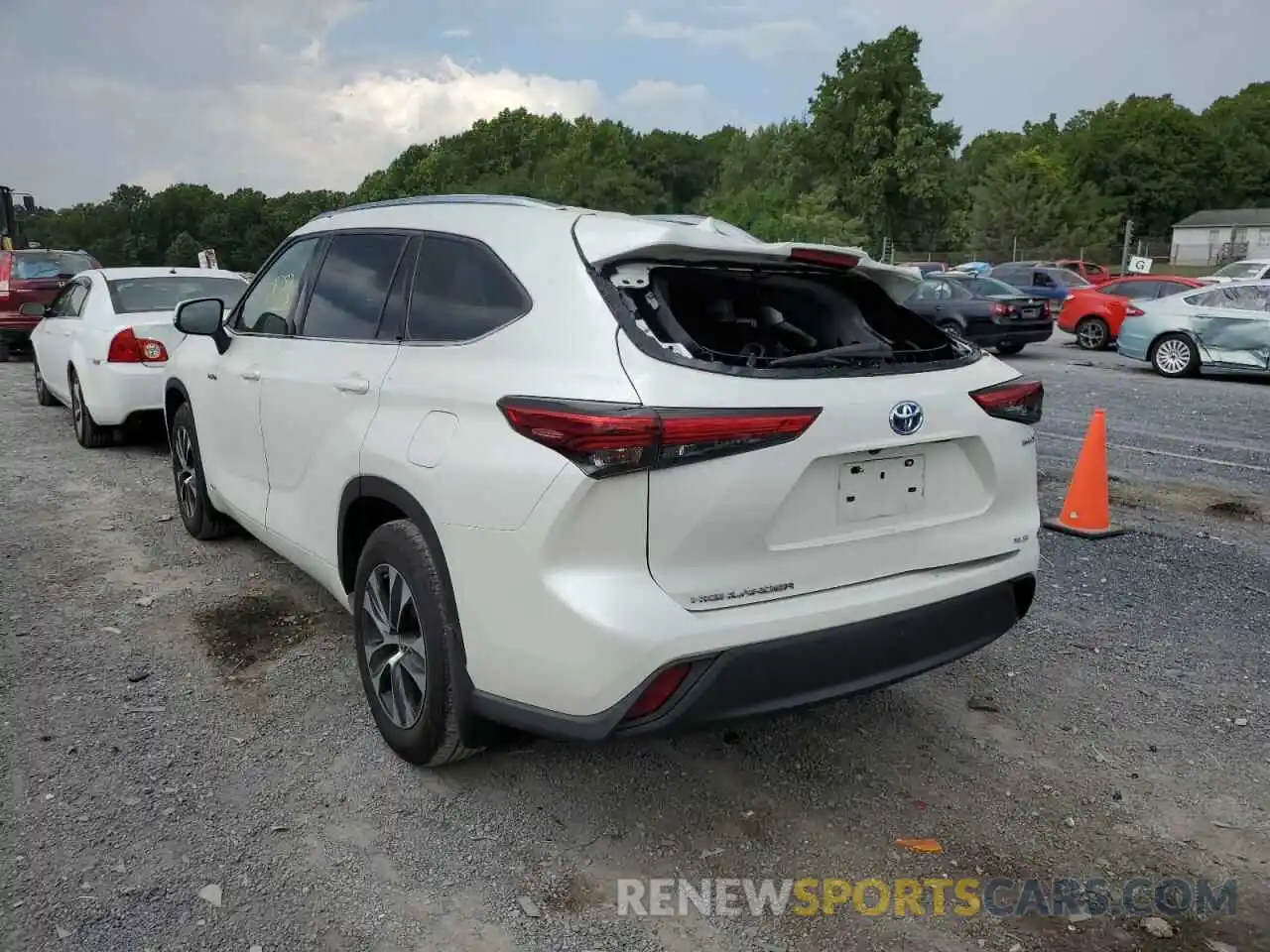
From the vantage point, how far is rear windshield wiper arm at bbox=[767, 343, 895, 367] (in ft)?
8.92

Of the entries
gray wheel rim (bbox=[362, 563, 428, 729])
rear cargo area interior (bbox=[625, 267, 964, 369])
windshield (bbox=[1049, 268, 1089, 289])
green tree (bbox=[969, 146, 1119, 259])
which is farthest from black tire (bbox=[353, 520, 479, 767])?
green tree (bbox=[969, 146, 1119, 259])

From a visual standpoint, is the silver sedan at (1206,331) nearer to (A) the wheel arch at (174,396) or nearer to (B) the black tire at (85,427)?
(A) the wheel arch at (174,396)

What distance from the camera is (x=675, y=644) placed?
8.02 ft

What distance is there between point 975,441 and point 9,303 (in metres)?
15.5

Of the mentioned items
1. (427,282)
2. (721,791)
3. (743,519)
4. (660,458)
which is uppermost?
(427,282)

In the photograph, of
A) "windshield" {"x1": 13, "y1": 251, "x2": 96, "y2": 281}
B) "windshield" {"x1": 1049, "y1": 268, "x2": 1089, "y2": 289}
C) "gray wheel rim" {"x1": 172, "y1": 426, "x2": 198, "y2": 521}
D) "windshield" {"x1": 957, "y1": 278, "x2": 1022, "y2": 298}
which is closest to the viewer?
"gray wheel rim" {"x1": 172, "y1": 426, "x2": 198, "y2": 521}

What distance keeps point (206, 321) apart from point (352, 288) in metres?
1.35

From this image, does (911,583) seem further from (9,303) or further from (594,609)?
(9,303)

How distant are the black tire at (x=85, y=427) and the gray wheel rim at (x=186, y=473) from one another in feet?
9.69

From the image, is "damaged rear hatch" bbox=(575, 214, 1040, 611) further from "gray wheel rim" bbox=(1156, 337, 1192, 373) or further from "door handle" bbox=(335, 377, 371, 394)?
"gray wheel rim" bbox=(1156, 337, 1192, 373)

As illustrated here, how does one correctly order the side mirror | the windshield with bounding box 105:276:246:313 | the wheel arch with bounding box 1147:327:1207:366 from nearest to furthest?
the side mirror, the windshield with bounding box 105:276:246:313, the wheel arch with bounding box 1147:327:1207:366

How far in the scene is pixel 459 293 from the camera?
3.14 m

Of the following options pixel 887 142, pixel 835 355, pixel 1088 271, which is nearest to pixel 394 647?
pixel 835 355

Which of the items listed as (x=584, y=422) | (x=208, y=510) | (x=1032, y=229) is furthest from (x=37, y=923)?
(x=1032, y=229)
